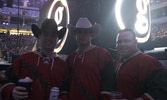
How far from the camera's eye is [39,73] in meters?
2.33

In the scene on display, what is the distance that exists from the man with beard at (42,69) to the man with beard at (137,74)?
824 millimetres

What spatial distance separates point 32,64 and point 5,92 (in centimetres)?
48

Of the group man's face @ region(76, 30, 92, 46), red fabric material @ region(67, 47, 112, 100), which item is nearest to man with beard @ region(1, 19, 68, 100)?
red fabric material @ region(67, 47, 112, 100)

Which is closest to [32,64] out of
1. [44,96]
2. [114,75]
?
[44,96]

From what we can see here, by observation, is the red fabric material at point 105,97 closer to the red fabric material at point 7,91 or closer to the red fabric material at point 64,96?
the red fabric material at point 64,96

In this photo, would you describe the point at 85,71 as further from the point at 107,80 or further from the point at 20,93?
the point at 20,93

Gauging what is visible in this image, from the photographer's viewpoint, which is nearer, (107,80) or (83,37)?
(107,80)

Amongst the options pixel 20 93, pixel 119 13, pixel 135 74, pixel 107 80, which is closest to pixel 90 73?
pixel 107 80

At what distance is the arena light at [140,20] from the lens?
3.88 m

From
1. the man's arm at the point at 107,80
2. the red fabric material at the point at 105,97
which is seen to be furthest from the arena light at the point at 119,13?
the red fabric material at the point at 105,97

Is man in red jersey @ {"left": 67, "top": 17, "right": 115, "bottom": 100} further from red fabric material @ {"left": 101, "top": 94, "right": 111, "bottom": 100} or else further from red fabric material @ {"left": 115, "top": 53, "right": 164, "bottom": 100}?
red fabric material @ {"left": 115, "top": 53, "right": 164, "bottom": 100}

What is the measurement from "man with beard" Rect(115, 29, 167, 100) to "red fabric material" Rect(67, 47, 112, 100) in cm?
24

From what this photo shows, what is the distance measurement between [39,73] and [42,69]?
7cm

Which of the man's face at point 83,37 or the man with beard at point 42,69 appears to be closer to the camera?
the man with beard at point 42,69
